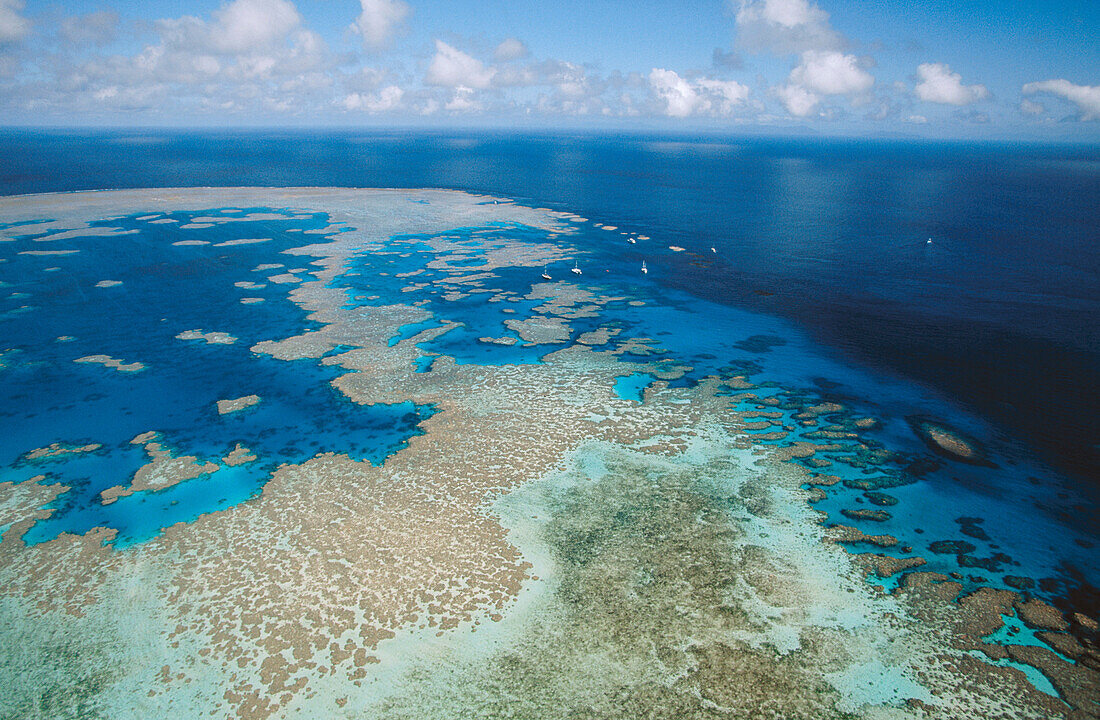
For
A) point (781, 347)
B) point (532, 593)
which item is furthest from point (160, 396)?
point (781, 347)

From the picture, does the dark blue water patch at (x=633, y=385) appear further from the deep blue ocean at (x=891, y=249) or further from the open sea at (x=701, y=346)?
the deep blue ocean at (x=891, y=249)

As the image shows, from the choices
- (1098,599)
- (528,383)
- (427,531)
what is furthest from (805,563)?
(528,383)

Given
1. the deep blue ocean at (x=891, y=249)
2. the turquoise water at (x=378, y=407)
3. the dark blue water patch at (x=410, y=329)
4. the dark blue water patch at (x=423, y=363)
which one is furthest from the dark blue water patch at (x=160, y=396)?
the deep blue ocean at (x=891, y=249)

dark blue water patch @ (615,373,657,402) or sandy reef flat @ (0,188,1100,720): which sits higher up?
dark blue water patch @ (615,373,657,402)

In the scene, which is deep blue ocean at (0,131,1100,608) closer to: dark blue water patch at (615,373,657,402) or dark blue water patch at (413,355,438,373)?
dark blue water patch at (615,373,657,402)

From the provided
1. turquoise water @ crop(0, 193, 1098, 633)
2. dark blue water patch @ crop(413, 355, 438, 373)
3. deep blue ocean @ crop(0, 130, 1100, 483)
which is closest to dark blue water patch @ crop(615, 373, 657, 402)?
turquoise water @ crop(0, 193, 1098, 633)

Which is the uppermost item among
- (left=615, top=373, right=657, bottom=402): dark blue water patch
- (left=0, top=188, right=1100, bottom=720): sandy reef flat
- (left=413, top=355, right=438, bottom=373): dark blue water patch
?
(left=413, top=355, right=438, bottom=373): dark blue water patch

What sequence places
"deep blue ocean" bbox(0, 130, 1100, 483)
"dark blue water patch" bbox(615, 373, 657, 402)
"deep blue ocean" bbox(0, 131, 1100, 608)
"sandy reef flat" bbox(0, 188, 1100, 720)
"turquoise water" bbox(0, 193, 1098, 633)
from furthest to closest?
1. "deep blue ocean" bbox(0, 130, 1100, 483)
2. "dark blue water patch" bbox(615, 373, 657, 402)
3. "deep blue ocean" bbox(0, 131, 1100, 608)
4. "turquoise water" bbox(0, 193, 1098, 633)
5. "sandy reef flat" bbox(0, 188, 1100, 720)
